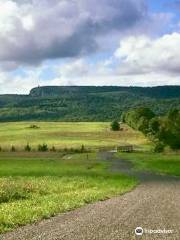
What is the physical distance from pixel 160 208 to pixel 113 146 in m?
146

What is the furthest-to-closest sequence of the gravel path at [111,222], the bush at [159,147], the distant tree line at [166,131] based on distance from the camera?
1. the distant tree line at [166,131]
2. the bush at [159,147]
3. the gravel path at [111,222]

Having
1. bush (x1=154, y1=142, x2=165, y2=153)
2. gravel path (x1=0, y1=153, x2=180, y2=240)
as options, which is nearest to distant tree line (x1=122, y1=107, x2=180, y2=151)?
bush (x1=154, y1=142, x2=165, y2=153)

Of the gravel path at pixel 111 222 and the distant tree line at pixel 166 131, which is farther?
the distant tree line at pixel 166 131

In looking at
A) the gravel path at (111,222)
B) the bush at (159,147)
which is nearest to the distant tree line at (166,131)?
the bush at (159,147)

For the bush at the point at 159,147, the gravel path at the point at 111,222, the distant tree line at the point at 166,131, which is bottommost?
the bush at the point at 159,147

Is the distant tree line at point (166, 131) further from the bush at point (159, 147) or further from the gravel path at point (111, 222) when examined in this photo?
the gravel path at point (111, 222)

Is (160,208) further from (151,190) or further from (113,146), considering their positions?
(113,146)

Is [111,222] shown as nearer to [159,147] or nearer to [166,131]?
[159,147]

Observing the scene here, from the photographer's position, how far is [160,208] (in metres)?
37.2

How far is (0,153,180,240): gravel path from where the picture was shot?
24766mm

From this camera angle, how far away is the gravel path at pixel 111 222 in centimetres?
Answer: 2477

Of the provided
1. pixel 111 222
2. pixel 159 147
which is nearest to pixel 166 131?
pixel 159 147

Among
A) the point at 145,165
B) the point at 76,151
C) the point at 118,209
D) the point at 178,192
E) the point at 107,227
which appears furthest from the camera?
the point at 76,151

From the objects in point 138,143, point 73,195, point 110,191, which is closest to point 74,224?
point 73,195
